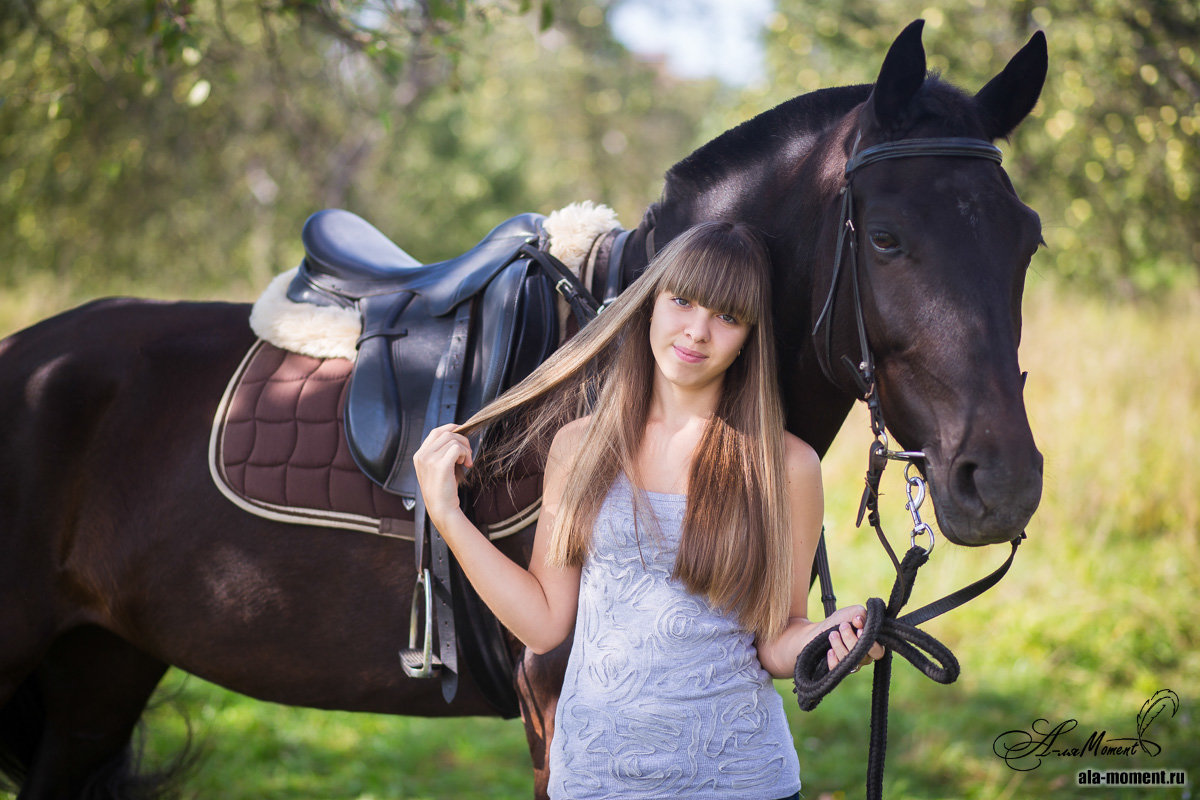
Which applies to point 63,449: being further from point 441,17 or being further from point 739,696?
point 441,17

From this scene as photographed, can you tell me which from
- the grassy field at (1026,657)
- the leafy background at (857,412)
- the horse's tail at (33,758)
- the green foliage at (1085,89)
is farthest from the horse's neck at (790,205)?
the green foliage at (1085,89)

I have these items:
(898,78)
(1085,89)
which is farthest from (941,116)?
(1085,89)

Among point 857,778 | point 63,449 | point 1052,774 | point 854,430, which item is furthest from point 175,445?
point 854,430

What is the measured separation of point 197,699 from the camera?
13.6 ft

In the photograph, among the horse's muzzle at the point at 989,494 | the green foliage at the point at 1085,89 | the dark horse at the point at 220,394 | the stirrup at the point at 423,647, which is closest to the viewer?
the horse's muzzle at the point at 989,494

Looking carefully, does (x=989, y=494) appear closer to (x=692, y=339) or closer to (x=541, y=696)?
(x=692, y=339)

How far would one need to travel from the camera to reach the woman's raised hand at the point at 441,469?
1.48m

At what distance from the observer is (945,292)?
1.37m

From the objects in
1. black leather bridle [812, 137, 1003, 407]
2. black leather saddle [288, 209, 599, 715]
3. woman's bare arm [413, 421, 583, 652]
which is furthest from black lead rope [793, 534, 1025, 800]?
black leather saddle [288, 209, 599, 715]

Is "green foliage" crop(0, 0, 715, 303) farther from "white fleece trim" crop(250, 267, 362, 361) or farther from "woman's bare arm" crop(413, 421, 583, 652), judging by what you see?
"woman's bare arm" crop(413, 421, 583, 652)

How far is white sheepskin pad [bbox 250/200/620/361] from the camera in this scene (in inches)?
78.0

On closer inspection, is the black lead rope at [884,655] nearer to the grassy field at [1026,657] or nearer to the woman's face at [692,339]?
the woman's face at [692,339]

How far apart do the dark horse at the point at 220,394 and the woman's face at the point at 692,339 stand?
0.21 m

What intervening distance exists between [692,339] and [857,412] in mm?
4760
